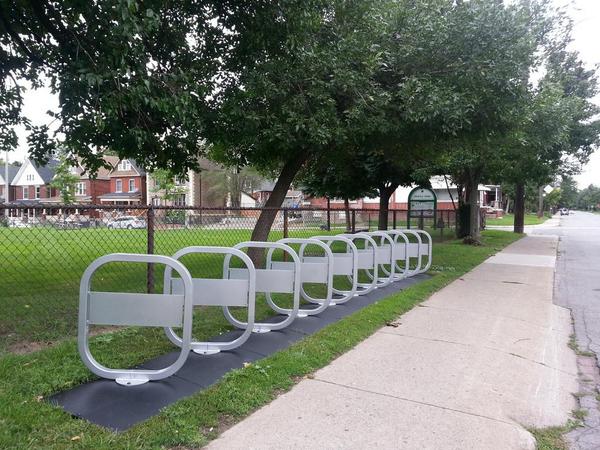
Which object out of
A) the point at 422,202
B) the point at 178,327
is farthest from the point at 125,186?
the point at 178,327

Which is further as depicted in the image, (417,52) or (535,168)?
(535,168)

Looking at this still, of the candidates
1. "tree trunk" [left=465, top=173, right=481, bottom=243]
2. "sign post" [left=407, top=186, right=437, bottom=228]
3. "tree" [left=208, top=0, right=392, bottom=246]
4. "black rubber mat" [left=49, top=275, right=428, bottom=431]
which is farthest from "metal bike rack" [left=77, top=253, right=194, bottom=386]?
"tree trunk" [left=465, top=173, right=481, bottom=243]

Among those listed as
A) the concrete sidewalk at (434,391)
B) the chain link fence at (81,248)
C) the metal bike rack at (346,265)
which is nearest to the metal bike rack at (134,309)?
the concrete sidewalk at (434,391)

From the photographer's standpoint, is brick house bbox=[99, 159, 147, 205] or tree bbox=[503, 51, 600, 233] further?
brick house bbox=[99, 159, 147, 205]

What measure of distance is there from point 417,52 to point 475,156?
759 cm

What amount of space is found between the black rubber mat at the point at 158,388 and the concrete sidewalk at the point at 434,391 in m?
0.61

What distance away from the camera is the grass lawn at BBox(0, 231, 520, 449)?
9.61 feet

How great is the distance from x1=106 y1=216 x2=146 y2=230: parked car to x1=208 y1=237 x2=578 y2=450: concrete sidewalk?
4280 millimetres

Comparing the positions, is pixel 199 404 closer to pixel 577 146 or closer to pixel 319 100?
pixel 319 100

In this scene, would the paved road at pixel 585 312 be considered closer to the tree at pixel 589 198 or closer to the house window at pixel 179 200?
the house window at pixel 179 200

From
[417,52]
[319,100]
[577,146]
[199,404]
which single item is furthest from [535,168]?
[199,404]

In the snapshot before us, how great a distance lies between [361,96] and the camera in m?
7.85

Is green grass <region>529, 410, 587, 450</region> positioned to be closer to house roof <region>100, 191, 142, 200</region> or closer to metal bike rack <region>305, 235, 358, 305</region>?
metal bike rack <region>305, 235, 358, 305</region>

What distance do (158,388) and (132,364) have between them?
60cm
